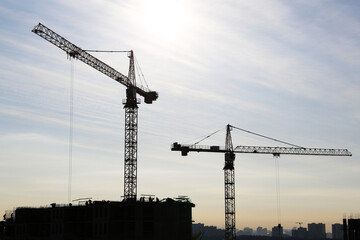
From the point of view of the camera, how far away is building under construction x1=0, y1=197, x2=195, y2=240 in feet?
362

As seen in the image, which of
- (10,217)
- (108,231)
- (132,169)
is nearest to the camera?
(108,231)

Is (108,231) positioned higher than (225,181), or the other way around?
(225,181)

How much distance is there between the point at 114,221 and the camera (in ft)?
363

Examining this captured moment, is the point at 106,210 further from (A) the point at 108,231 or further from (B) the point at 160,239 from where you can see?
(B) the point at 160,239

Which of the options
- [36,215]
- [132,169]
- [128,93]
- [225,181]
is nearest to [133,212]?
[36,215]

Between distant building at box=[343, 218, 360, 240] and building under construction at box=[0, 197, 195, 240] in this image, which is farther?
building under construction at box=[0, 197, 195, 240]

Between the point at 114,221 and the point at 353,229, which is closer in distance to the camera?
the point at 353,229

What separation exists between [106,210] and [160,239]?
13.2 m

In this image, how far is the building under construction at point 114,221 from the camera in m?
110

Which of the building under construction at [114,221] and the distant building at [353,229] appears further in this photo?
the building under construction at [114,221]

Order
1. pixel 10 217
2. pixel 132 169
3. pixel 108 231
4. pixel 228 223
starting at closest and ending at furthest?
pixel 108 231
pixel 10 217
pixel 132 169
pixel 228 223

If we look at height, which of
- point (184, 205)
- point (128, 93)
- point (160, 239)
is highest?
point (128, 93)

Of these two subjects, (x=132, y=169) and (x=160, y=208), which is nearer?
(x=160, y=208)

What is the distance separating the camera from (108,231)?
110 m
